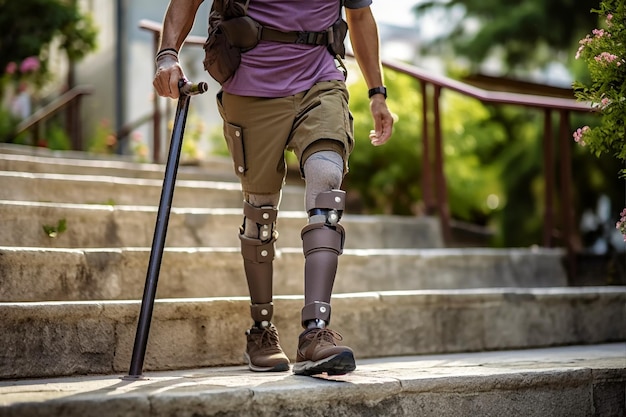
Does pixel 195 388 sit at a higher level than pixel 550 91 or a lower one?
lower

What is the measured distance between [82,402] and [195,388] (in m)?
0.37

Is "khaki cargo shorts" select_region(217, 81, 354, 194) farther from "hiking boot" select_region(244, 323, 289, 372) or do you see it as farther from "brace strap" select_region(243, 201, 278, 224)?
"hiking boot" select_region(244, 323, 289, 372)

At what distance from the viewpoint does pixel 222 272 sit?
4.23m

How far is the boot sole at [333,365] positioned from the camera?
2934 millimetres

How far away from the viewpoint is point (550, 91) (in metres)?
10.9

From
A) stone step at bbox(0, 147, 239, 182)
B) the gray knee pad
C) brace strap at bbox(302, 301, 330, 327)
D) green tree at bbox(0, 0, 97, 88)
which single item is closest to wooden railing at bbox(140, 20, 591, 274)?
stone step at bbox(0, 147, 239, 182)

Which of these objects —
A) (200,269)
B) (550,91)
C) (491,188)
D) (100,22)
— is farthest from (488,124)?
(200,269)

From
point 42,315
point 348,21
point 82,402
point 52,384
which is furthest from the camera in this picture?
point 348,21

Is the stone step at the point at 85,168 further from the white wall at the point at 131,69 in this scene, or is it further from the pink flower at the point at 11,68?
the white wall at the point at 131,69

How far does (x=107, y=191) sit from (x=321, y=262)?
2.50m

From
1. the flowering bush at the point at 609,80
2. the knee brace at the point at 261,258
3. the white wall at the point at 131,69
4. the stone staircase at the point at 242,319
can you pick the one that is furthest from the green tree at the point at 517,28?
the knee brace at the point at 261,258

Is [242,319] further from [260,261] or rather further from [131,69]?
[131,69]

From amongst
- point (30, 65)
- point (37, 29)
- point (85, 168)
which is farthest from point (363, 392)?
point (37, 29)

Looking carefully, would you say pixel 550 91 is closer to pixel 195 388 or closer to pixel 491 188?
pixel 491 188
